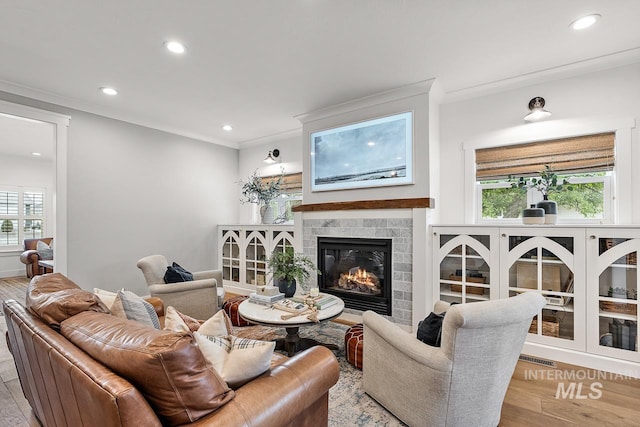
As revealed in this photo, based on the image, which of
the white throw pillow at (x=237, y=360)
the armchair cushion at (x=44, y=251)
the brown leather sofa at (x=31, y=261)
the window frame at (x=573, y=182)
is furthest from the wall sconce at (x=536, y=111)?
the brown leather sofa at (x=31, y=261)

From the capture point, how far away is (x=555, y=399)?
209 centimetres

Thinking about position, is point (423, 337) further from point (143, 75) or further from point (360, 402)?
point (143, 75)

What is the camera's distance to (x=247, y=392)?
1131 millimetres

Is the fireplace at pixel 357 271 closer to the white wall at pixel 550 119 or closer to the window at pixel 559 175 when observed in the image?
the white wall at pixel 550 119

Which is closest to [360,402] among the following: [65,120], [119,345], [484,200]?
[119,345]

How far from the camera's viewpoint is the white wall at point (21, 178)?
6.45 metres

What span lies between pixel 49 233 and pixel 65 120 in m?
5.15

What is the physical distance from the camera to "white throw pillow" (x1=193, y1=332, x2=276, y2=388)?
119cm

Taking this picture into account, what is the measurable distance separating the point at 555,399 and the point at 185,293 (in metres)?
3.26

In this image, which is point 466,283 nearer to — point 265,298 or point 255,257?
point 265,298

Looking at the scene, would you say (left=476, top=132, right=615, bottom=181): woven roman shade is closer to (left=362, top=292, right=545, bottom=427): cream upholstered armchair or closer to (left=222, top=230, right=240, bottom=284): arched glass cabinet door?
(left=362, top=292, right=545, bottom=427): cream upholstered armchair

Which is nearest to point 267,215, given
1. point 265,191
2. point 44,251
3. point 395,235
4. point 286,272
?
point 265,191

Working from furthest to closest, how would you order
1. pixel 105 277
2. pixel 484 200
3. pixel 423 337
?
pixel 105 277 → pixel 484 200 → pixel 423 337

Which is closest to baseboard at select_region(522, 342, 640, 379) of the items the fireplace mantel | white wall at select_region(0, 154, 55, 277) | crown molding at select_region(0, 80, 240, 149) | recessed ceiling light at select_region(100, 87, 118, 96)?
the fireplace mantel
